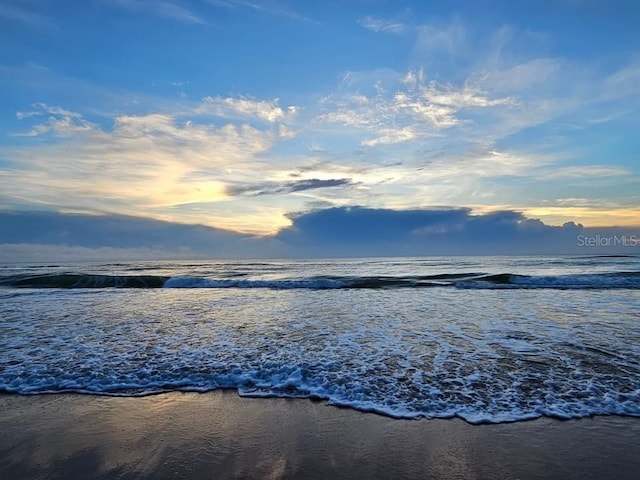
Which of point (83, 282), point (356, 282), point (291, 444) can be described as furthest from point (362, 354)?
point (83, 282)

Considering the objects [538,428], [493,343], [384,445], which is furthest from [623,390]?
[384,445]

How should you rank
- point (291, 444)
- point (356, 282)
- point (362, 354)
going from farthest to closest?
point (356, 282)
point (362, 354)
point (291, 444)

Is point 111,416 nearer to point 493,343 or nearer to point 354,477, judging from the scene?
point 354,477

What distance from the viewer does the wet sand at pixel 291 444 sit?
3.46 meters

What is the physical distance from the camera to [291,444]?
3.98 meters

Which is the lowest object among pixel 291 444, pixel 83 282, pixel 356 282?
pixel 291 444

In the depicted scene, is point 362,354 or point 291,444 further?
point 362,354

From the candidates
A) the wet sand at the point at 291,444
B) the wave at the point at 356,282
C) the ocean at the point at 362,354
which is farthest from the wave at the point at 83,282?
the wet sand at the point at 291,444

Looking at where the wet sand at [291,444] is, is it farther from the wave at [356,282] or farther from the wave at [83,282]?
the wave at [83,282]

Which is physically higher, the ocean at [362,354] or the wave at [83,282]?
the wave at [83,282]

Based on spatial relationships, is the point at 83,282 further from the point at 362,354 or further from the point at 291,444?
→ the point at 291,444

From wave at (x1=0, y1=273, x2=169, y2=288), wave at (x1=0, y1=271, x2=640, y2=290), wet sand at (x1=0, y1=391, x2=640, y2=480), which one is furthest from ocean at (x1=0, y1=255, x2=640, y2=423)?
wave at (x1=0, y1=273, x2=169, y2=288)

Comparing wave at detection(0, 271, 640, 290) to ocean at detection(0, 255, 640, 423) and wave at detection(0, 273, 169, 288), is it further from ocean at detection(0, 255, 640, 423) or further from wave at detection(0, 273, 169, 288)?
ocean at detection(0, 255, 640, 423)

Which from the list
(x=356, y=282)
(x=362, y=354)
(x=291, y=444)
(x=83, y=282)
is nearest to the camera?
(x=291, y=444)
